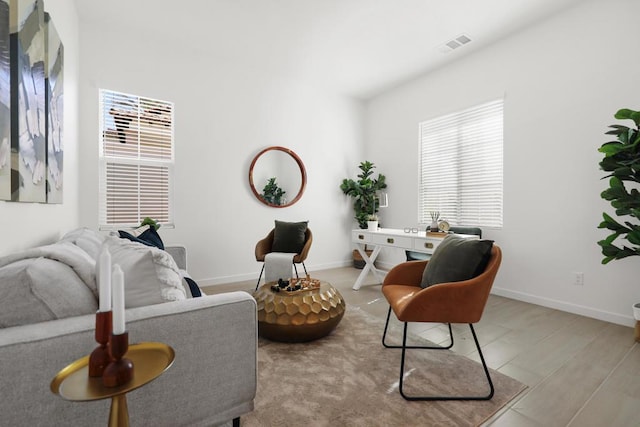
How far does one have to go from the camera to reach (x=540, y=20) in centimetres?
321

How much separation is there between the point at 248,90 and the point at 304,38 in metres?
1.13

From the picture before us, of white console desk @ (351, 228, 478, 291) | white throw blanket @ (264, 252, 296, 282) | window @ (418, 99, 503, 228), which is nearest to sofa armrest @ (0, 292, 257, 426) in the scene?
white throw blanket @ (264, 252, 296, 282)

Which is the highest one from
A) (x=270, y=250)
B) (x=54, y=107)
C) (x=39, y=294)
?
(x=54, y=107)

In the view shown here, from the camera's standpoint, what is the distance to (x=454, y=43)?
362cm

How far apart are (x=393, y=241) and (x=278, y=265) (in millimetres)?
1326

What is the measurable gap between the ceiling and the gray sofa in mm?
2993

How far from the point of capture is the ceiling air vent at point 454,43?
3.51m

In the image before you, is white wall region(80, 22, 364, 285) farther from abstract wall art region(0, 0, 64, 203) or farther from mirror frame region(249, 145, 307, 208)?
abstract wall art region(0, 0, 64, 203)

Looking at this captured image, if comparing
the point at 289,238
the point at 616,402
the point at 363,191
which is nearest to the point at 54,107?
the point at 289,238

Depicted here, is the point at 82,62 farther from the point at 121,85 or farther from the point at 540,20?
the point at 540,20

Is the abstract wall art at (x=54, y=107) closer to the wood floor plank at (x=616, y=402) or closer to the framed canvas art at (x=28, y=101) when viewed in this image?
the framed canvas art at (x=28, y=101)

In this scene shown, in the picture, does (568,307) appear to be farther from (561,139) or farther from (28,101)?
(28,101)

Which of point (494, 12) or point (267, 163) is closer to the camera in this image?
point (494, 12)

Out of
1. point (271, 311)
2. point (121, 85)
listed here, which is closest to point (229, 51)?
point (121, 85)
